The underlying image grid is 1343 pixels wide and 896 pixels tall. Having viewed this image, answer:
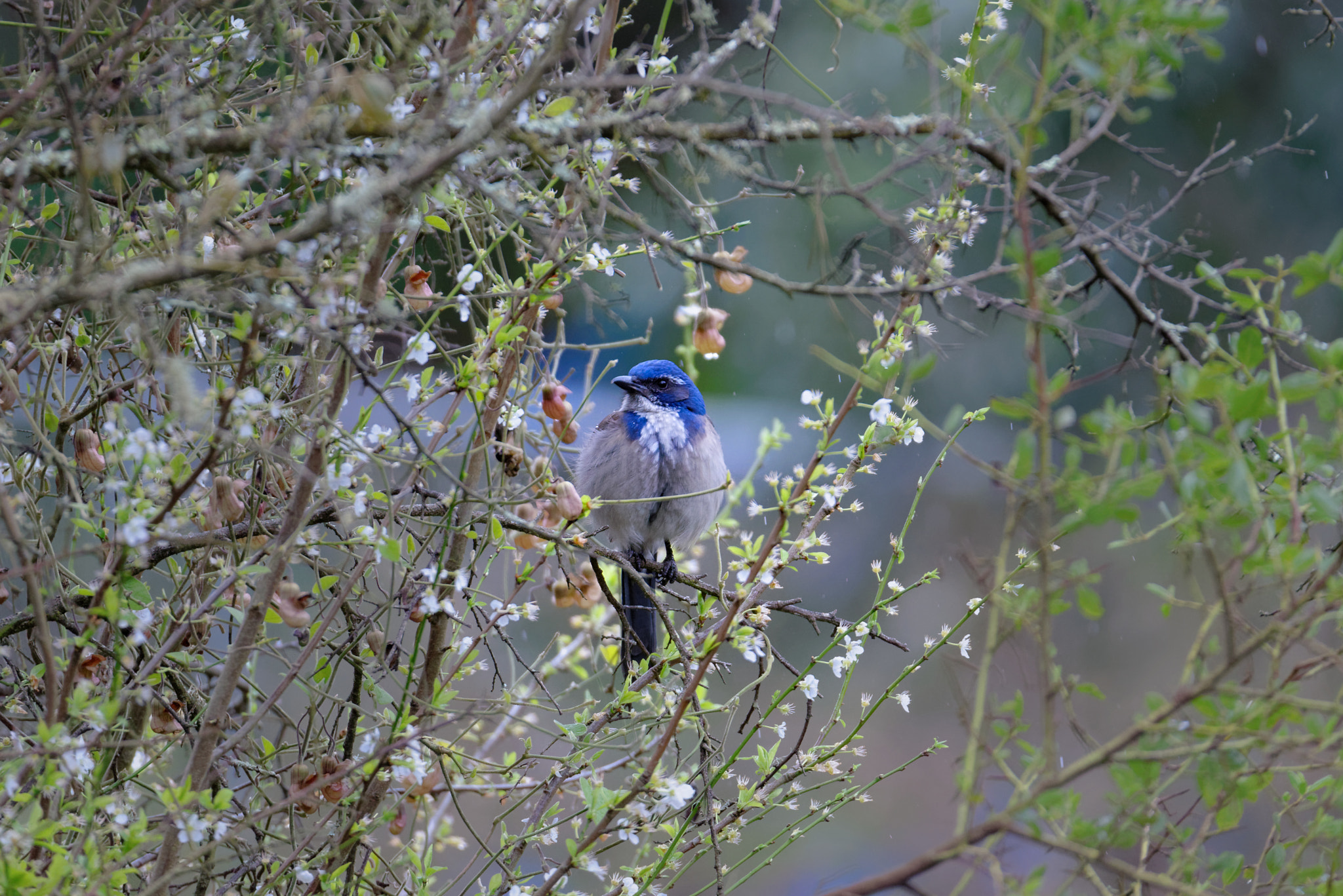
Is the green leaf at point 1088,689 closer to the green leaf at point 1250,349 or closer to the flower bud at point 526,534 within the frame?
the green leaf at point 1250,349

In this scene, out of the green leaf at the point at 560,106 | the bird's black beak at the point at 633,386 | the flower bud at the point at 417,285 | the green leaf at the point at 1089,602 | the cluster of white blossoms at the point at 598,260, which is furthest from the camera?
the bird's black beak at the point at 633,386

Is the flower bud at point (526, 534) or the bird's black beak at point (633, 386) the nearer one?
the flower bud at point (526, 534)

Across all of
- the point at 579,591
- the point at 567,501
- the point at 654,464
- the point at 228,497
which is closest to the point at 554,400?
the point at 567,501

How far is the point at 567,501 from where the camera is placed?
175cm

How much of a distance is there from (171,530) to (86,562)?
91cm

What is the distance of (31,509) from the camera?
1.55 meters

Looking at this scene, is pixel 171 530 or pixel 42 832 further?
pixel 171 530

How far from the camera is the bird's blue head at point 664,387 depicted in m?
3.45

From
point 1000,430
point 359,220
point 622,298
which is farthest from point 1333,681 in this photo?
point 359,220

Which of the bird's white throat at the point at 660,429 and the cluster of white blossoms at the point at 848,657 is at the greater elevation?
the bird's white throat at the point at 660,429

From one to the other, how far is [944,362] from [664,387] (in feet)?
10.8

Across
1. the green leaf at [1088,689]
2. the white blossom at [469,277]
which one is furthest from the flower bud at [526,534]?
the green leaf at [1088,689]

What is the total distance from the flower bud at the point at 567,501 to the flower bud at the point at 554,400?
14cm

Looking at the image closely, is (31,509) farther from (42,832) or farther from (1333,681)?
(1333,681)
